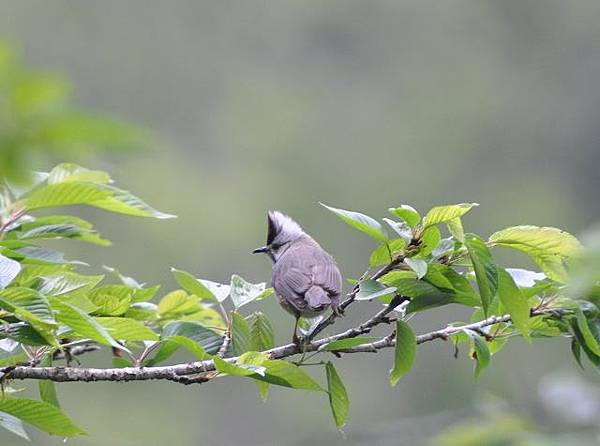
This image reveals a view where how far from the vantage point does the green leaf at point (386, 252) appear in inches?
106

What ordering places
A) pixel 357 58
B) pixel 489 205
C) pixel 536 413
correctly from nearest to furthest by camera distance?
pixel 536 413
pixel 489 205
pixel 357 58

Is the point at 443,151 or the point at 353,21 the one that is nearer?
the point at 443,151

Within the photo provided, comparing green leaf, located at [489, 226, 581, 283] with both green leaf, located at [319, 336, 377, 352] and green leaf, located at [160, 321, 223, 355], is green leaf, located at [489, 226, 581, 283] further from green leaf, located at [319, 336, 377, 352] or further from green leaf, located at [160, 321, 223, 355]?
green leaf, located at [160, 321, 223, 355]

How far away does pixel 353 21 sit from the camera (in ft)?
121

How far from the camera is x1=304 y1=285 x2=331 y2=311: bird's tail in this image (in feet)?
11.7

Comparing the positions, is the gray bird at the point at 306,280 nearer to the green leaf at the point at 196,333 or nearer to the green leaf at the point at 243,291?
the green leaf at the point at 243,291

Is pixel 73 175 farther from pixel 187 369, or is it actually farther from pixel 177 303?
pixel 187 369

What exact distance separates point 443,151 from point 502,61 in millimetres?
6904

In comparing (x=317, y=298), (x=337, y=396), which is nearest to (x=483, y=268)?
(x=337, y=396)

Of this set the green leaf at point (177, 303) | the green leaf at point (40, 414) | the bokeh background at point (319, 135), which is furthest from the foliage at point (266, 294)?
the bokeh background at point (319, 135)

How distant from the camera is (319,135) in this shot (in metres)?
31.3

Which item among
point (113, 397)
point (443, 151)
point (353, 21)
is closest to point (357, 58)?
point (353, 21)

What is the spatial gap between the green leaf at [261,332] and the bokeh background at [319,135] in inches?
589

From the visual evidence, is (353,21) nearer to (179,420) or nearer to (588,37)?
(588,37)
